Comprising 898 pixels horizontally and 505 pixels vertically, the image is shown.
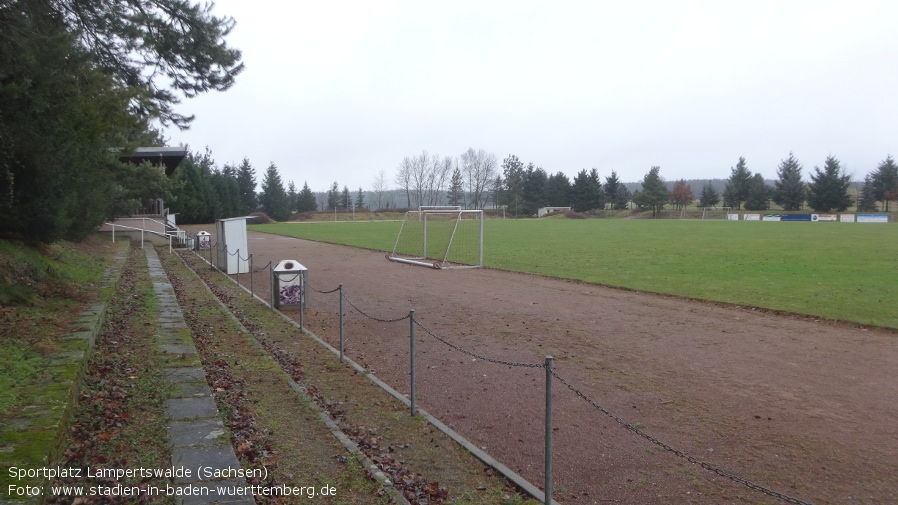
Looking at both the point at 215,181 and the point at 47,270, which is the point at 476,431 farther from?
the point at 215,181

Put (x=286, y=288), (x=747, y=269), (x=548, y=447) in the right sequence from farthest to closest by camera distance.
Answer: (x=747, y=269) → (x=286, y=288) → (x=548, y=447)

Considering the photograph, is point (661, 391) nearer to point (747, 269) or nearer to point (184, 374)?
point (184, 374)

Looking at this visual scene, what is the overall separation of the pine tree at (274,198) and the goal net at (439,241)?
62608 millimetres

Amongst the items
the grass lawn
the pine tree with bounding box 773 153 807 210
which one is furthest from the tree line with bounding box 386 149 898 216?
the grass lawn

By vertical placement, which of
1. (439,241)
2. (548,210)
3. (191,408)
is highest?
(548,210)

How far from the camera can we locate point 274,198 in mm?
93000

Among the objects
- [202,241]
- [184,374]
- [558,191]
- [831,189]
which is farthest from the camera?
[558,191]

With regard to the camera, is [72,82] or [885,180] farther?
[885,180]

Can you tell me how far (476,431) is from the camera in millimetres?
6059

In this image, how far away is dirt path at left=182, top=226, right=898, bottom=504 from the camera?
16.4 feet

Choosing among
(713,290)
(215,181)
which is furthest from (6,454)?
(215,181)

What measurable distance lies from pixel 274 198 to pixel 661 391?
9053 cm

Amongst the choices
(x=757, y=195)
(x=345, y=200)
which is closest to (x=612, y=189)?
(x=757, y=195)

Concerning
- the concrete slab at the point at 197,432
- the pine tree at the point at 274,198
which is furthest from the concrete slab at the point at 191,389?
the pine tree at the point at 274,198
